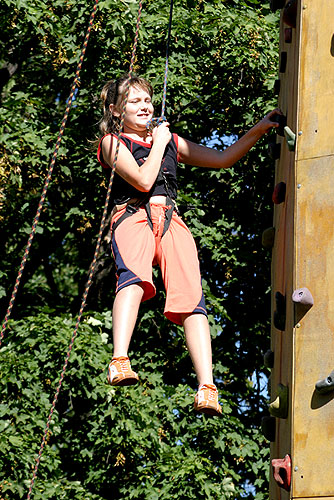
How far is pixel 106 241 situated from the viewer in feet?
39.1

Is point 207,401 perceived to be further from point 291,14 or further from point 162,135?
point 291,14

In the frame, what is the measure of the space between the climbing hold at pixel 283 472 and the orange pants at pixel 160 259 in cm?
117

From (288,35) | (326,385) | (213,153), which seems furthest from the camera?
(213,153)

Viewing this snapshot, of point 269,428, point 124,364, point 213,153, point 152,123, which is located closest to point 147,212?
point 152,123

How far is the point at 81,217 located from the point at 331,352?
7598 mm

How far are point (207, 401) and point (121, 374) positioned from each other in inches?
16.3

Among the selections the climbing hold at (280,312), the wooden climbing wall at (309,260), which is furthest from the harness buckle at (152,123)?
the climbing hold at (280,312)

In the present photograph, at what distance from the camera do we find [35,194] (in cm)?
1302

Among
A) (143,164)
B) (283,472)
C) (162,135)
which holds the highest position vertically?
(162,135)

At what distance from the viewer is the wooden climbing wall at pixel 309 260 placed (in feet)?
15.2

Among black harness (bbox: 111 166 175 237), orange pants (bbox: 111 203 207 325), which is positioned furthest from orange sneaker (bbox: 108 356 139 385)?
black harness (bbox: 111 166 175 237)

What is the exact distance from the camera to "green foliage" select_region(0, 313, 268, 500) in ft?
34.3

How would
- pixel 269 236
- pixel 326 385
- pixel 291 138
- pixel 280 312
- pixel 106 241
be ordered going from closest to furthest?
pixel 326 385, pixel 291 138, pixel 280 312, pixel 269 236, pixel 106 241

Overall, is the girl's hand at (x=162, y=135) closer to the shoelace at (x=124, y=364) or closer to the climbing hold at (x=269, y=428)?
the shoelace at (x=124, y=364)
